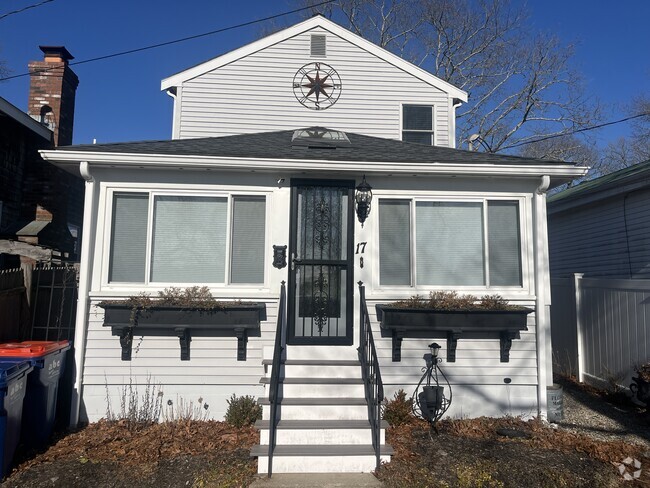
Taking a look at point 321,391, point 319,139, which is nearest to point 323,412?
point 321,391

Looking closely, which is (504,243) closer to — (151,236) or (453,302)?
(453,302)

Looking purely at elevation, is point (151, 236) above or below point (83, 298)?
above

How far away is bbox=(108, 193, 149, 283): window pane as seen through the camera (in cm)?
571

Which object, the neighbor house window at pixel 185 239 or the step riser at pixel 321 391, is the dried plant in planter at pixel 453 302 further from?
the neighbor house window at pixel 185 239

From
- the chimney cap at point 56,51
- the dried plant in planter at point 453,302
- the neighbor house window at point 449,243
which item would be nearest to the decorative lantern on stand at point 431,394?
the dried plant in planter at point 453,302

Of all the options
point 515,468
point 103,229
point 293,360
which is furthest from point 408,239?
point 103,229

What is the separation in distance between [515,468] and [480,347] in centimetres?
174

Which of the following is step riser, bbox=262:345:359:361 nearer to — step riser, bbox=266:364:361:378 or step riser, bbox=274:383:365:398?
step riser, bbox=266:364:361:378

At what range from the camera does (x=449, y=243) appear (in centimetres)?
603

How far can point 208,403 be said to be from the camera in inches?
220

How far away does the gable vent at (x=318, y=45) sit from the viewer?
9.26 m

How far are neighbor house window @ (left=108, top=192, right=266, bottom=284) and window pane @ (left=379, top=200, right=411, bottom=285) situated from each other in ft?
5.16

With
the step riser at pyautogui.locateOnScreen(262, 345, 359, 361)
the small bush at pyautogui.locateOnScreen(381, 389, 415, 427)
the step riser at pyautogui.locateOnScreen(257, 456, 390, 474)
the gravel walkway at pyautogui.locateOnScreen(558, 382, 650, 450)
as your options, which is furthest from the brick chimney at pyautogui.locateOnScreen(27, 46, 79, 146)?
the gravel walkway at pyautogui.locateOnScreen(558, 382, 650, 450)

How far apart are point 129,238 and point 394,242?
134 inches
